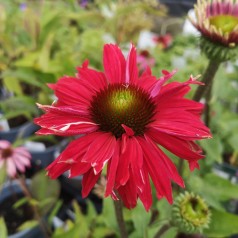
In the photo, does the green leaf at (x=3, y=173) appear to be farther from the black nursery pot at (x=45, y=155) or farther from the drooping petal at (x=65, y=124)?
the drooping petal at (x=65, y=124)

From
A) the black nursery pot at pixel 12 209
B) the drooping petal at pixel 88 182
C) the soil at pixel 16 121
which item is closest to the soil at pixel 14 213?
the black nursery pot at pixel 12 209

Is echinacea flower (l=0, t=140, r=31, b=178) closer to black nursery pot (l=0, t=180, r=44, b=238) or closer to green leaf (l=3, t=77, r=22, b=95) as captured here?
black nursery pot (l=0, t=180, r=44, b=238)

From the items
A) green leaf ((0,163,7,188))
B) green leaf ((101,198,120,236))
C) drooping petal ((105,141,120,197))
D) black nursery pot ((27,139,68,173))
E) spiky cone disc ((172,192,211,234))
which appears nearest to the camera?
drooping petal ((105,141,120,197))

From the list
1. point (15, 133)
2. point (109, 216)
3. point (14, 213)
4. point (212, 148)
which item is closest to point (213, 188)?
point (212, 148)

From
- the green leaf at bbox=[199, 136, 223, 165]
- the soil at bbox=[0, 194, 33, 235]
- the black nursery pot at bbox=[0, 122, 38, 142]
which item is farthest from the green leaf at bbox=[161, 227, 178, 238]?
the black nursery pot at bbox=[0, 122, 38, 142]

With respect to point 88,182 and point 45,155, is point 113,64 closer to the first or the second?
point 88,182

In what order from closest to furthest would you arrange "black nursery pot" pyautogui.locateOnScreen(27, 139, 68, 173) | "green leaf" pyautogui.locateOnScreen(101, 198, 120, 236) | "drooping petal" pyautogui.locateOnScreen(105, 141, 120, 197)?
"drooping petal" pyautogui.locateOnScreen(105, 141, 120, 197), "green leaf" pyautogui.locateOnScreen(101, 198, 120, 236), "black nursery pot" pyautogui.locateOnScreen(27, 139, 68, 173)
